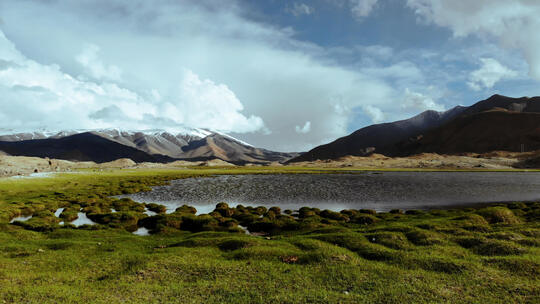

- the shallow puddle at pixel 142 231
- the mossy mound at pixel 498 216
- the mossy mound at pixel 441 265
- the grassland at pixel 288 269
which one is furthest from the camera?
the shallow puddle at pixel 142 231

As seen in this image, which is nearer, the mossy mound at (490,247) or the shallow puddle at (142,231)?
the mossy mound at (490,247)

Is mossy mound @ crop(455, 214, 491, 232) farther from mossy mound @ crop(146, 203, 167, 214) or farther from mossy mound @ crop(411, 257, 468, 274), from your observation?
mossy mound @ crop(146, 203, 167, 214)

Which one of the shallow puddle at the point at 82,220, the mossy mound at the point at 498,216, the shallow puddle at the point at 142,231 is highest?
the mossy mound at the point at 498,216

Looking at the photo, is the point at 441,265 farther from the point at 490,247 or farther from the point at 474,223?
the point at 474,223

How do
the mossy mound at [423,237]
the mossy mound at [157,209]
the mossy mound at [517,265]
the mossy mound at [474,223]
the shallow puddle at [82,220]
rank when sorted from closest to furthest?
the mossy mound at [517,265] → the mossy mound at [423,237] → the mossy mound at [474,223] → the shallow puddle at [82,220] → the mossy mound at [157,209]

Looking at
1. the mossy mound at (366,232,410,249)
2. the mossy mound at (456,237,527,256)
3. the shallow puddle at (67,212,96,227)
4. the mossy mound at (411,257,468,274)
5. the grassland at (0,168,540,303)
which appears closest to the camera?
the grassland at (0,168,540,303)

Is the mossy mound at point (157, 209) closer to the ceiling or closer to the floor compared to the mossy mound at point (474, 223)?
closer to the floor

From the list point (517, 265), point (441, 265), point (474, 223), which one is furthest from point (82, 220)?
point (474, 223)

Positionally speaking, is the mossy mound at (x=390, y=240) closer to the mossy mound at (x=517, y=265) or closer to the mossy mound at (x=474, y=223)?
the mossy mound at (x=517, y=265)

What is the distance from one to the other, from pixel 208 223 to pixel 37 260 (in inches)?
831

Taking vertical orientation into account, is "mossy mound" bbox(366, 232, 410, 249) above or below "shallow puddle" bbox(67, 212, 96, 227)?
above

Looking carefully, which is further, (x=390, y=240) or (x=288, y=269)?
(x=390, y=240)

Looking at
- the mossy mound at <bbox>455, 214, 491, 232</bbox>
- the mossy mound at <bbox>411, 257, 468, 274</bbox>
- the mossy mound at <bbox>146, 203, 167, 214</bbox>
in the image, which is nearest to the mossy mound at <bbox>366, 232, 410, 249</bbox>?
the mossy mound at <bbox>411, 257, 468, 274</bbox>

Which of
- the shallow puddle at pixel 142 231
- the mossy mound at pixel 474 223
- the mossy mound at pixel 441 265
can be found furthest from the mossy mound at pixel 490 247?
the shallow puddle at pixel 142 231
